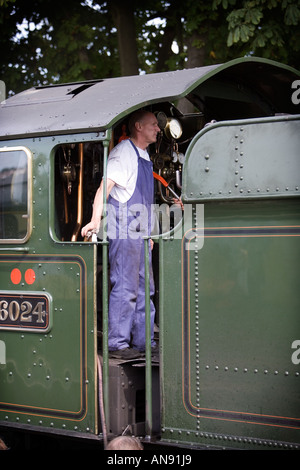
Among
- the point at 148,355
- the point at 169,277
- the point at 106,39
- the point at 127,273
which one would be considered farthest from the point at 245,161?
the point at 106,39

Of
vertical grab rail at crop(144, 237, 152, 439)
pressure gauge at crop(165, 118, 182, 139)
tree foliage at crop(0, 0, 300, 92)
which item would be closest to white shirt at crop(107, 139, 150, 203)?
vertical grab rail at crop(144, 237, 152, 439)

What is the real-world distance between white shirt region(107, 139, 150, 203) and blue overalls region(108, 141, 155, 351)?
1.8 inches

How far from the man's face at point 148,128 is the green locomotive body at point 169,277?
30 cm

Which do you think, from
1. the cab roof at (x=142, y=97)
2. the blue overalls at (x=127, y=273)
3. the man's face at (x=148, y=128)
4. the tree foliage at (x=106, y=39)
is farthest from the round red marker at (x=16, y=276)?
the tree foliage at (x=106, y=39)

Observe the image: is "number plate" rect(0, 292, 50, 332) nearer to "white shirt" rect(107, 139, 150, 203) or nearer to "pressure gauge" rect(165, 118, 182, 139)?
"white shirt" rect(107, 139, 150, 203)

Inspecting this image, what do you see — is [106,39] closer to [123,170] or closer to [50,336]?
[123,170]

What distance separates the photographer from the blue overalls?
5.14 metres

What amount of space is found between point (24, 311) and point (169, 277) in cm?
123

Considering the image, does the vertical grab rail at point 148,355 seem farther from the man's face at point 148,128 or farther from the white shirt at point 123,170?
the man's face at point 148,128

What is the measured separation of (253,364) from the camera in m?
4.38
